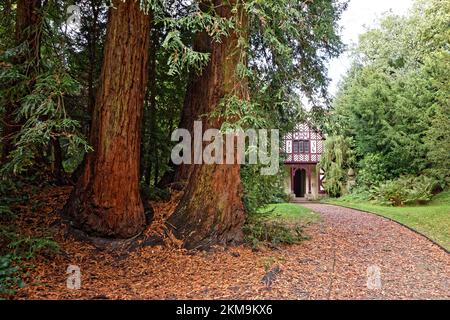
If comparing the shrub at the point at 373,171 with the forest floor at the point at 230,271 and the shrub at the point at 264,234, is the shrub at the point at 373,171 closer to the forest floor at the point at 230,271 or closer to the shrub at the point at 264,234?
the forest floor at the point at 230,271

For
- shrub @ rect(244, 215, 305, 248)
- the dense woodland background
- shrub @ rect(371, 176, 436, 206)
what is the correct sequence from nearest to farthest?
the dense woodland background → shrub @ rect(244, 215, 305, 248) → shrub @ rect(371, 176, 436, 206)

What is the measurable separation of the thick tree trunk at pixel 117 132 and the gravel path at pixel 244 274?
51cm

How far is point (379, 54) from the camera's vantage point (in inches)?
949

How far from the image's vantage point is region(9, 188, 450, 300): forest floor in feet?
13.9

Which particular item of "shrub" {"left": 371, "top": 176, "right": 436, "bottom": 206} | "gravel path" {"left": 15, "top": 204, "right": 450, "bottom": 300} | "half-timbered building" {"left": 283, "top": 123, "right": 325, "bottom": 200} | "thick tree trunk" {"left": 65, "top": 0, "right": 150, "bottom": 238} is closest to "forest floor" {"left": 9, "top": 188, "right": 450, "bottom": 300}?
"gravel path" {"left": 15, "top": 204, "right": 450, "bottom": 300}

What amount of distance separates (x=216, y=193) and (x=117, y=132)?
72.4 inches

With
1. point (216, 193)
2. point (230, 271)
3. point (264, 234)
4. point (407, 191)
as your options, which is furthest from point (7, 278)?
point (407, 191)

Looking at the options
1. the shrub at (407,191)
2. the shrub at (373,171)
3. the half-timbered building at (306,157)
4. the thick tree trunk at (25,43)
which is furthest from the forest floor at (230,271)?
the half-timbered building at (306,157)

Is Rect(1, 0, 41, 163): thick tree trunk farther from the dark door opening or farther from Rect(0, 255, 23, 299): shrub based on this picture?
the dark door opening

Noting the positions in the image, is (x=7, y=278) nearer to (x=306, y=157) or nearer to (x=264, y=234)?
(x=264, y=234)

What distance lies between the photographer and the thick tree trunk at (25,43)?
5457 millimetres

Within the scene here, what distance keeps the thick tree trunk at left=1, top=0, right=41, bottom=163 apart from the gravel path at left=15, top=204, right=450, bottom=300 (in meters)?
2.04
